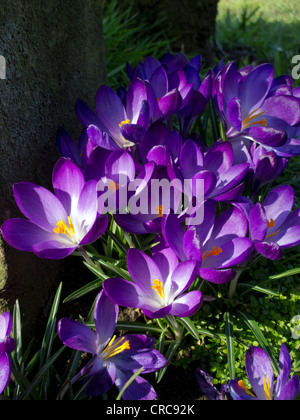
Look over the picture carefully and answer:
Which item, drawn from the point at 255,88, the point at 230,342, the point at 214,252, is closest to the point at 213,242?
the point at 214,252

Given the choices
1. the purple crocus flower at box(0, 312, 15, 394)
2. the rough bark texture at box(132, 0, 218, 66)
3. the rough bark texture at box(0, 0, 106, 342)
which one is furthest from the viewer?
the rough bark texture at box(132, 0, 218, 66)

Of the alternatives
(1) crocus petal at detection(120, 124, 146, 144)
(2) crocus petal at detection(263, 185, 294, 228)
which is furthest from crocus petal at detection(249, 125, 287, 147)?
(1) crocus petal at detection(120, 124, 146, 144)

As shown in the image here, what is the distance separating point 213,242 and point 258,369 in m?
0.33

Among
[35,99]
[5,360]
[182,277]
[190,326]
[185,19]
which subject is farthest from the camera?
[185,19]

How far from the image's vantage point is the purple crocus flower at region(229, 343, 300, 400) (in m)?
1.04

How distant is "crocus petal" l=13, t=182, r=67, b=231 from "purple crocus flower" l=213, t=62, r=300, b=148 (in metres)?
0.51

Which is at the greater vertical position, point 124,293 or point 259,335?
point 124,293

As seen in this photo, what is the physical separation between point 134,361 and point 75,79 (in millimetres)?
916

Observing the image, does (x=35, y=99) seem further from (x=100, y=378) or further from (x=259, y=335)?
(x=259, y=335)

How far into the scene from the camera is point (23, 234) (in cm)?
111

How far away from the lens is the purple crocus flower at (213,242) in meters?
1.02

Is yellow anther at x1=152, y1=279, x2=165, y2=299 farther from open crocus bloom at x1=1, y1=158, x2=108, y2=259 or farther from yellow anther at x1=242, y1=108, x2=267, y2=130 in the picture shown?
yellow anther at x1=242, y1=108, x2=267, y2=130

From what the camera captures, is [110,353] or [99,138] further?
[99,138]
